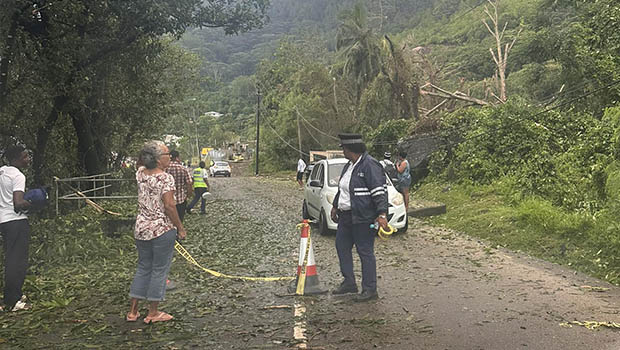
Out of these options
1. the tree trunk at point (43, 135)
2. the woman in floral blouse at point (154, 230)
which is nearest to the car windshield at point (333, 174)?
the woman in floral blouse at point (154, 230)

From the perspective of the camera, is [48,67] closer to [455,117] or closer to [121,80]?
[121,80]

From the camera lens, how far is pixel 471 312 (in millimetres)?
5871

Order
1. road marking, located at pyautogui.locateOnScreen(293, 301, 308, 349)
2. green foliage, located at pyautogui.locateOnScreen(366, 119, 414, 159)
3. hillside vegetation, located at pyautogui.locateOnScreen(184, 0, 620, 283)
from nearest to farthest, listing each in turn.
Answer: road marking, located at pyautogui.locateOnScreen(293, 301, 308, 349) → hillside vegetation, located at pyautogui.locateOnScreen(184, 0, 620, 283) → green foliage, located at pyautogui.locateOnScreen(366, 119, 414, 159)

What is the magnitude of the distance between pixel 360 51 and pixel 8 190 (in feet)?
125

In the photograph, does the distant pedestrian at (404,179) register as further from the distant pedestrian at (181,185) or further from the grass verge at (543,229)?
the distant pedestrian at (181,185)

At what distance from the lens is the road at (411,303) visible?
5.04 m

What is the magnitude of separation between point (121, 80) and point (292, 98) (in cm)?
3269

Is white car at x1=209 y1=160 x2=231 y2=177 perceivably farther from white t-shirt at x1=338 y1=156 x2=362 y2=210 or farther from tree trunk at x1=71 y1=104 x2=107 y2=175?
white t-shirt at x1=338 y1=156 x2=362 y2=210

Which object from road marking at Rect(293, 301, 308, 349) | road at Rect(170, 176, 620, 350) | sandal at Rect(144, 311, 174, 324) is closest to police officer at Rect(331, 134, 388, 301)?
road at Rect(170, 176, 620, 350)

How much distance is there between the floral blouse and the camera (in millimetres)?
5594

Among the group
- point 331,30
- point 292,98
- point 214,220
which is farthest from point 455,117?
point 331,30

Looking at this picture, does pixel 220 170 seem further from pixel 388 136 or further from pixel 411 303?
pixel 411 303

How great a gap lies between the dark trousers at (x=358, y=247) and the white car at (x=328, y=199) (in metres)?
4.37

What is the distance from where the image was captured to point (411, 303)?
6.31 meters
